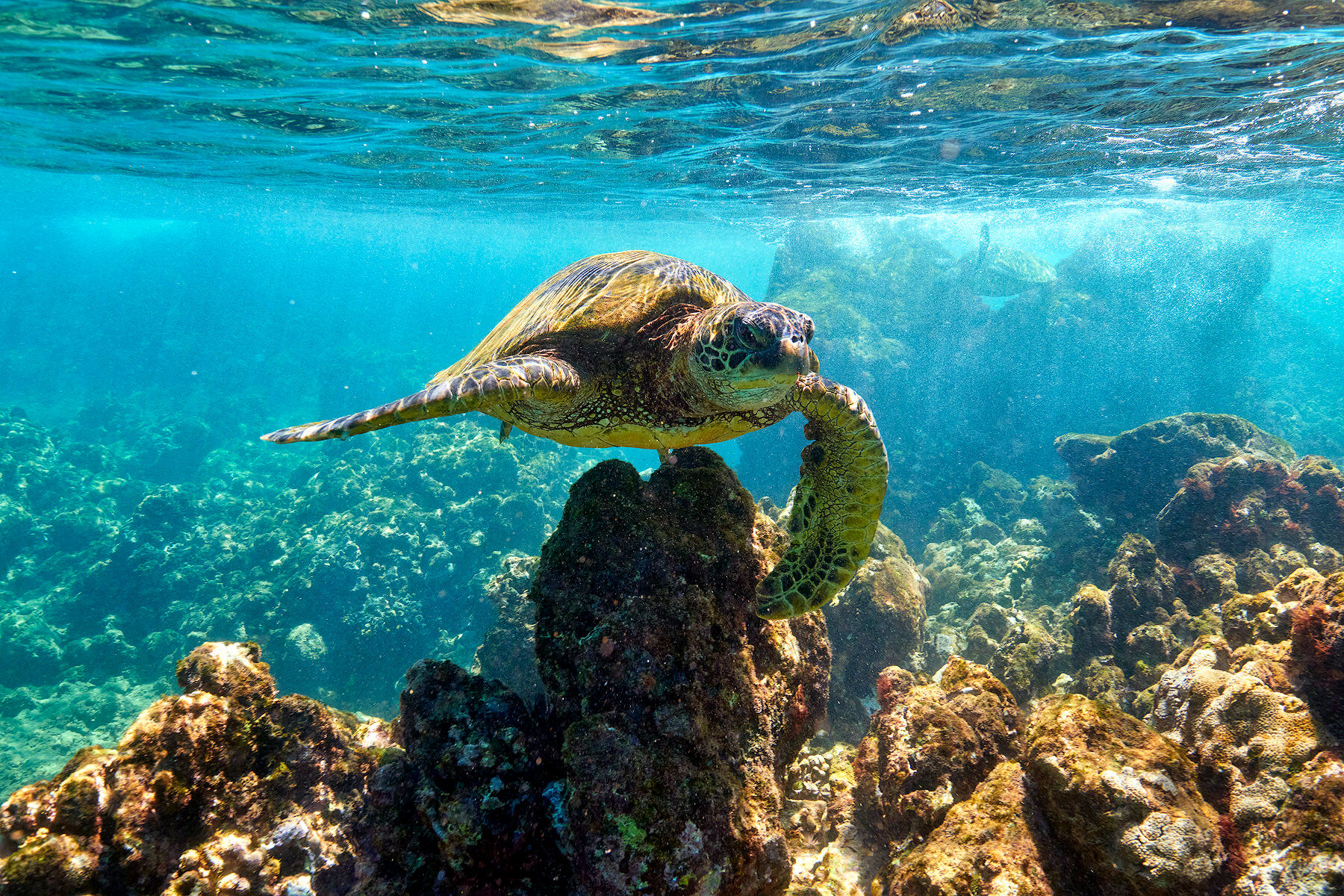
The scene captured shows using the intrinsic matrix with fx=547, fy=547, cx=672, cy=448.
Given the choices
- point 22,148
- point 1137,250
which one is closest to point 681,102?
point 22,148

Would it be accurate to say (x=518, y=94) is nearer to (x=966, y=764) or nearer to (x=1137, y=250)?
(x=966, y=764)

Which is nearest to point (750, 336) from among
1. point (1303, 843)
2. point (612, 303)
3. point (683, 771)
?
point (612, 303)

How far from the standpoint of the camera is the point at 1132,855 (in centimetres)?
199

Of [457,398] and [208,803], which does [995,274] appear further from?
[208,803]

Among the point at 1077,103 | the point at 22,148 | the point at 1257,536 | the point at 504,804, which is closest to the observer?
the point at 504,804

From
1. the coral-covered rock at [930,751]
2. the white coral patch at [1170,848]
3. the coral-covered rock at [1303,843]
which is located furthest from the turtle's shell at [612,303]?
the coral-covered rock at [1303,843]

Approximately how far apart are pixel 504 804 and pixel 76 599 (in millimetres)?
19436

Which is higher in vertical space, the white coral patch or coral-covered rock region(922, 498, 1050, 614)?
the white coral patch

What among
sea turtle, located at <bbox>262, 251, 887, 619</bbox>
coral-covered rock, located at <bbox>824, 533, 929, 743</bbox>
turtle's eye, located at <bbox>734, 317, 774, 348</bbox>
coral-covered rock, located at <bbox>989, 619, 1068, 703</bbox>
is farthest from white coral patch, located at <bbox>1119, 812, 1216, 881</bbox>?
coral-covered rock, located at <bbox>824, 533, 929, 743</bbox>

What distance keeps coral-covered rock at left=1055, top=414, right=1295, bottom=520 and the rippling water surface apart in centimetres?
700

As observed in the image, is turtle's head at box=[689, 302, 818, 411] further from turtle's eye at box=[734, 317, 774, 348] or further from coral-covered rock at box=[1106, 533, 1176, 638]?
coral-covered rock at box=[1106, 533, 1176, 638]

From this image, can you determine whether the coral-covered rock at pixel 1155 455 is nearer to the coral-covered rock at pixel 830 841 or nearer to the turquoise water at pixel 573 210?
the turquoise water at pixel 573 210

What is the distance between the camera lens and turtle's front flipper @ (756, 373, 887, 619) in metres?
3.13

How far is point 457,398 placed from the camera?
9.97 feet
